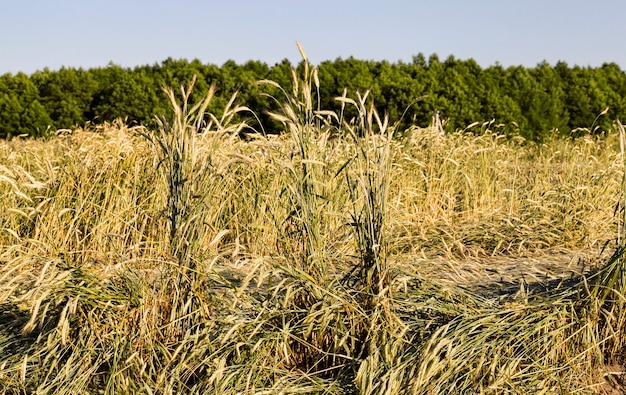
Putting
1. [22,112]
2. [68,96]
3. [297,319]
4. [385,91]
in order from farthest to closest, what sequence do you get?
[22,112] < [68,96] < [385,91] < [297,319]

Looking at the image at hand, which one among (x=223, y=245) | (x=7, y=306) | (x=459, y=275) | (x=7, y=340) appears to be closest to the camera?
(x=7, y=340)

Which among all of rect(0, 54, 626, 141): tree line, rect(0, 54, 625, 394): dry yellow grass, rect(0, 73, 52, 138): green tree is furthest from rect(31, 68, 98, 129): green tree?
rect(0, 54, 625, 394): dry yellow grass

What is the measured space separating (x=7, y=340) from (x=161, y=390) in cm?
88

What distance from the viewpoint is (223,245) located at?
15.3 feet

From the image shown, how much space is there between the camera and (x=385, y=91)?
506 inches

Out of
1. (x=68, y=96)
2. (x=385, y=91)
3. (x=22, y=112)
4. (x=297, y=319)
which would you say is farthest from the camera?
(x=22, y=112)

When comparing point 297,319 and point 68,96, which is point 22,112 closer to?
point 68,96

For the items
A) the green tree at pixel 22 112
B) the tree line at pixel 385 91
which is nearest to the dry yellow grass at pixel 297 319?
the tree line at pixel 385 91

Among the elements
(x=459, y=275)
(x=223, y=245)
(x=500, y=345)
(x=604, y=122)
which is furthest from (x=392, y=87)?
(x=500, y=345)

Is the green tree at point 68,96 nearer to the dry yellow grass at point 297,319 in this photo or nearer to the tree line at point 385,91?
the tree line at point 385,91

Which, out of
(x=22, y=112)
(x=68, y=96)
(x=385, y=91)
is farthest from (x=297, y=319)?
(x=22, y=112)

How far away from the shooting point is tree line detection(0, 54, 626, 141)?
12305mm

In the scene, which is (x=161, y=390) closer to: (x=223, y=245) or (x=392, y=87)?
(x=223, y=245)

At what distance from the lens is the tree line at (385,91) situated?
1230cm
